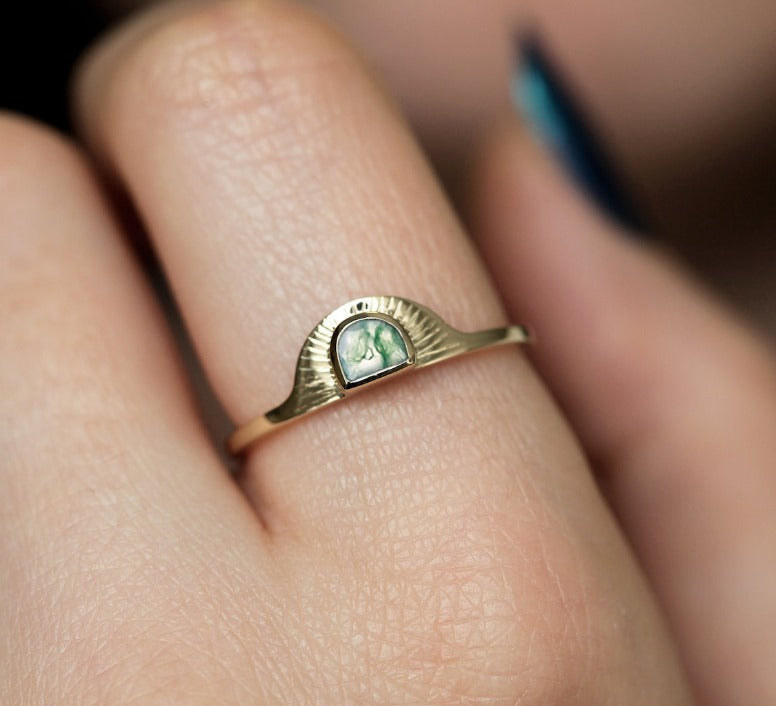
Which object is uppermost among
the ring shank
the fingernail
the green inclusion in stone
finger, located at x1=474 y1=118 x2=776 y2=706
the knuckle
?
the knuckle

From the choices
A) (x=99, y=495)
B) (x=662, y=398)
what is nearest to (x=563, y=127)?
(x=662, y=398)

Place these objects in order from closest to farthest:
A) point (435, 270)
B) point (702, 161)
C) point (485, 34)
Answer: point (435, 270)
point (485, 34)
point (702, 161)

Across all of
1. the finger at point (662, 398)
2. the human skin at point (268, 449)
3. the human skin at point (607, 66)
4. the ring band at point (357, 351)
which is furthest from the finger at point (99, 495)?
the human skin at point (607, 66)

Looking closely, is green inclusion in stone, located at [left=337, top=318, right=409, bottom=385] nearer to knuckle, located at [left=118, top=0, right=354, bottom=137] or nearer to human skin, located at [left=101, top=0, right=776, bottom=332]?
A: knuckle, located at [left=118, top=0, right=354, bottom=137]

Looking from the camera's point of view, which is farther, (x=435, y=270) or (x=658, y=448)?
(x=658, y=448)

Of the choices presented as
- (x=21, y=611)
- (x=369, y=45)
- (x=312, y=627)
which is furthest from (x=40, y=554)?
(x=369, y=45)

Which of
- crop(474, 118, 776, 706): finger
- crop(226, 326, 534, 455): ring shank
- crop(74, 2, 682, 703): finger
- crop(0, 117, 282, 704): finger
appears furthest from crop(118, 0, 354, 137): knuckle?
crop(474, 118, 776, 706): finger

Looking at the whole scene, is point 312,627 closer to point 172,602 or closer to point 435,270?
point 172,602
